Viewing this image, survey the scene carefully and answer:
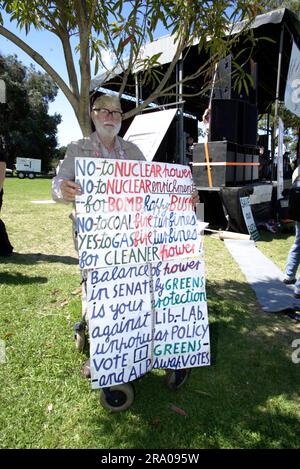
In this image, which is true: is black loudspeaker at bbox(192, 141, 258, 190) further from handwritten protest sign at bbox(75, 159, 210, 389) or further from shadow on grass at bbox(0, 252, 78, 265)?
handwritten protest sign at bbox(75, 159, 210, 389)

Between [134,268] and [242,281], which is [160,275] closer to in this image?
[134,268]

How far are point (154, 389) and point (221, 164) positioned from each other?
6.13m

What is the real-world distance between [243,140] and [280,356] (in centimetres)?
695

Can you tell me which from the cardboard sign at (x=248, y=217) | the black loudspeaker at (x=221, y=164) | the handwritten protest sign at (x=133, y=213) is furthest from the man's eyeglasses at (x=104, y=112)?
the black loudspeaker at (x=221, y=164)

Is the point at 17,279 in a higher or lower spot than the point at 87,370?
higher

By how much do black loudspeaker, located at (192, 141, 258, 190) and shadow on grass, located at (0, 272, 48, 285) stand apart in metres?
4.75

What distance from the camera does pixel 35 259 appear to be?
222 inches

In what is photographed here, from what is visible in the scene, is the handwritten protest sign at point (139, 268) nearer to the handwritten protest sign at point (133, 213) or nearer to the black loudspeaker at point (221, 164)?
the handwritten protest sign at point (133, 213)

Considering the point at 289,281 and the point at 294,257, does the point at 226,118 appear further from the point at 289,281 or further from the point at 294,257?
the point at 289,281

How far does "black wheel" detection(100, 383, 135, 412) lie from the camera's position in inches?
91.0

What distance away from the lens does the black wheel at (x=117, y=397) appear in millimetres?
2312

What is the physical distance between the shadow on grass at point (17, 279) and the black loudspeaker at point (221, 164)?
15.6 ft

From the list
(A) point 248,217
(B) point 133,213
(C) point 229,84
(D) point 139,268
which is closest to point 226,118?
(C) point 229,84

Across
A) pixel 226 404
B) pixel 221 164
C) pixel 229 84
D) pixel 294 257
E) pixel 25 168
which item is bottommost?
pixel 226 404
